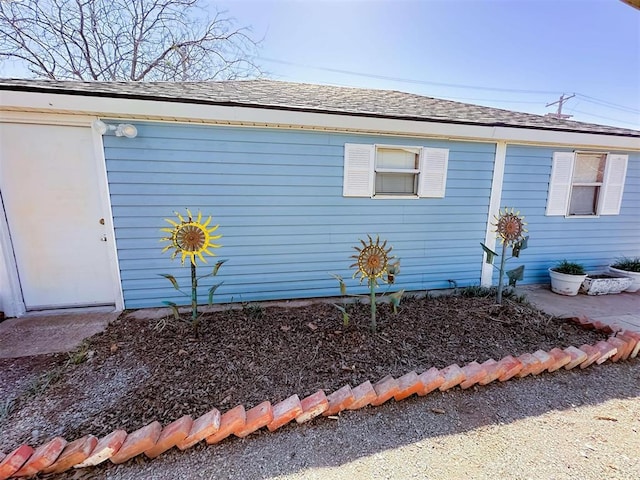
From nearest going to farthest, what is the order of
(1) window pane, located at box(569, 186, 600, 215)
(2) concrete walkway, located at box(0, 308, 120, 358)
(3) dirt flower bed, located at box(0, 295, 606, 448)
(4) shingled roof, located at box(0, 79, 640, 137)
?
1. (3) dirt flower bed, located at box(0, 295, 606, 448)
2. (2) concrete walkway, located at box(0, 308, 120, 358)
3. (4) shingled roof, located at box(0, 79, 640, 137)
4. (1) window pane, located at box(569, 186, 600, 215)

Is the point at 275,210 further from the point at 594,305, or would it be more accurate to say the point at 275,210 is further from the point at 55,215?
the point at 594,305

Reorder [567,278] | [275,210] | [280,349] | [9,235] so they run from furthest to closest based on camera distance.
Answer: [567,278] < [275,210] < [9,235] < [280,349]

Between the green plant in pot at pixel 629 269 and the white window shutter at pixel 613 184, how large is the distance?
90 cm

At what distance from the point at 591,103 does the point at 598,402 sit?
97.5ft

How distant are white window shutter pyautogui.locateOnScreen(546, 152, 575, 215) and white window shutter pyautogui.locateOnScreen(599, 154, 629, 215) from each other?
72cm

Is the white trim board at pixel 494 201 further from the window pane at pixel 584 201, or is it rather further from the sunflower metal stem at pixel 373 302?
the sunflower metal stem at pixel 373 302

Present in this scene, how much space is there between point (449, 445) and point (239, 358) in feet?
5.57

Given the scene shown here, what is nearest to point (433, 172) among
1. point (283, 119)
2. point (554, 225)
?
point (283, 119)

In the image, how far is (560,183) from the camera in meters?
4.37

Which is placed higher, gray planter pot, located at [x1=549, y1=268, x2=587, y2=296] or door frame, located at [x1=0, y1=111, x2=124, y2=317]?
door frame, located at [x1=0, y1=111, x2=124, y2=317]

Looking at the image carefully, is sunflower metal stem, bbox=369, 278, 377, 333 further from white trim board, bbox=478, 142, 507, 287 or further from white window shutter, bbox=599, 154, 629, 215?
white window shutter, bbox=599, 154, 629, 215

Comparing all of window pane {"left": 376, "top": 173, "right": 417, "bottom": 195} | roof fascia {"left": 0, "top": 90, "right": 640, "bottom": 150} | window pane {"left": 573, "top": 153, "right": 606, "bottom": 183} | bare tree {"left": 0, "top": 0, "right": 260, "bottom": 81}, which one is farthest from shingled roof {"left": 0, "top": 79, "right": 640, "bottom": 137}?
bare tree {"left": 0, "top": 0, "right": 260, "bottom": 81}

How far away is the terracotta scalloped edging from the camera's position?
4.73ft

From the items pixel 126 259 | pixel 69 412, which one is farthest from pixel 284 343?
pixel 126 259
